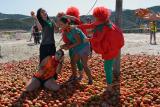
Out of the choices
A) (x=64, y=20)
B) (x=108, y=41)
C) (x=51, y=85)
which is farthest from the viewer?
(x=64, y=20)

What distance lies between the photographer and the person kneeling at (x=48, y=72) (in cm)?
696

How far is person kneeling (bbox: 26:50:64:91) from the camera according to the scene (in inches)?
274

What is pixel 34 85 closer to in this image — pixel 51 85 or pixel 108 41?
pixel 51 85

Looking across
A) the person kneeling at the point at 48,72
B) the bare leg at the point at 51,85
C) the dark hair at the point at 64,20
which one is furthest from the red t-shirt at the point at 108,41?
the bare leg at the point at 51,85

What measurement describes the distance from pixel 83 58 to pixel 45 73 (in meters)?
0.75

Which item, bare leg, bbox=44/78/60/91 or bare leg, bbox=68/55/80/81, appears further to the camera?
bare leg, bbox=68/55/80/81

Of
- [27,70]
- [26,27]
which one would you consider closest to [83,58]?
[27,70]

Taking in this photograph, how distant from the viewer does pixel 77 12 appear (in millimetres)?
7539

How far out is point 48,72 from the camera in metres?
7.13

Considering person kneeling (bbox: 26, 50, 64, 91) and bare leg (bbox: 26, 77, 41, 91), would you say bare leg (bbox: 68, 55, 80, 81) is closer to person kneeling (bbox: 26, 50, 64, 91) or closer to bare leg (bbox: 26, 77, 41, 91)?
person kneeling (bbox: 26, 50, 64, 91)

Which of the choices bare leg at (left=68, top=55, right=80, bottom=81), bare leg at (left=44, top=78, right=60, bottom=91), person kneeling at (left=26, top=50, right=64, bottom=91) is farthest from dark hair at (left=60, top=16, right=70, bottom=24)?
bare leg at (left=44, top=78, right=60, bottom=91)

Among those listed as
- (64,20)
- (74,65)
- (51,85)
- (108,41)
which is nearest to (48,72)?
(51,85)

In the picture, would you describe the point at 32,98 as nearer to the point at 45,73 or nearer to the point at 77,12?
the point at 45,73

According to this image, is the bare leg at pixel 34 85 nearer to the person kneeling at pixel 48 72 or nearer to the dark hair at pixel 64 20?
the person kneeling at pixel 48 72
